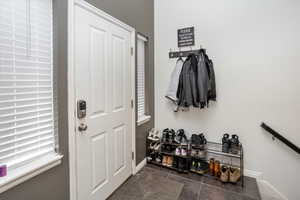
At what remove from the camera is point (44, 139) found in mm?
1264

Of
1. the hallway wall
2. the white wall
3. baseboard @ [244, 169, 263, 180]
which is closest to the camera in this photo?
the hallway wall

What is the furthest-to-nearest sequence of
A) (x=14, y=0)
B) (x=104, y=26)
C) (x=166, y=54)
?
(x=166, y=54) < (x=104, y=26) < (x=14, y=0)

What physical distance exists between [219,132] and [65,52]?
2.30 meters

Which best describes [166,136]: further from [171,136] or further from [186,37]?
[186,37]

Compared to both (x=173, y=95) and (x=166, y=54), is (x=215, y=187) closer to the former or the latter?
(x=173, y=95)

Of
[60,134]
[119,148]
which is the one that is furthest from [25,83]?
[119,148]

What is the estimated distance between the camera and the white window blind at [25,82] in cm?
104

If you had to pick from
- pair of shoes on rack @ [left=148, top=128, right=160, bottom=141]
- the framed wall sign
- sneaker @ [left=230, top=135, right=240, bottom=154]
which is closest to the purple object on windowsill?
pair of shoes on rack @ [left=148, top=128, right=160, bottom=141]

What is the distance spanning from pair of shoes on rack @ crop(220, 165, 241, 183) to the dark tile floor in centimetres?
6

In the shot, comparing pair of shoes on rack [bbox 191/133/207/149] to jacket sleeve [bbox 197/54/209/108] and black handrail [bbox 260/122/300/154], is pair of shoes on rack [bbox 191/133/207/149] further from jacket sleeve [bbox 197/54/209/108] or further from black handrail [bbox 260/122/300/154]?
black handrail [bbox 260/122/300/154]

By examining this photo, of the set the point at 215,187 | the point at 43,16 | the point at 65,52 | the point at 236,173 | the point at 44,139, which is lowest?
the point at 215,187

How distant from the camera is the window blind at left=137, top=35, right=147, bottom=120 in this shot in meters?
2.64

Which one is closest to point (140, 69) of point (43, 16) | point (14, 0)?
point (43, 16)

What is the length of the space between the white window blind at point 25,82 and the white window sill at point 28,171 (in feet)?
0.14
